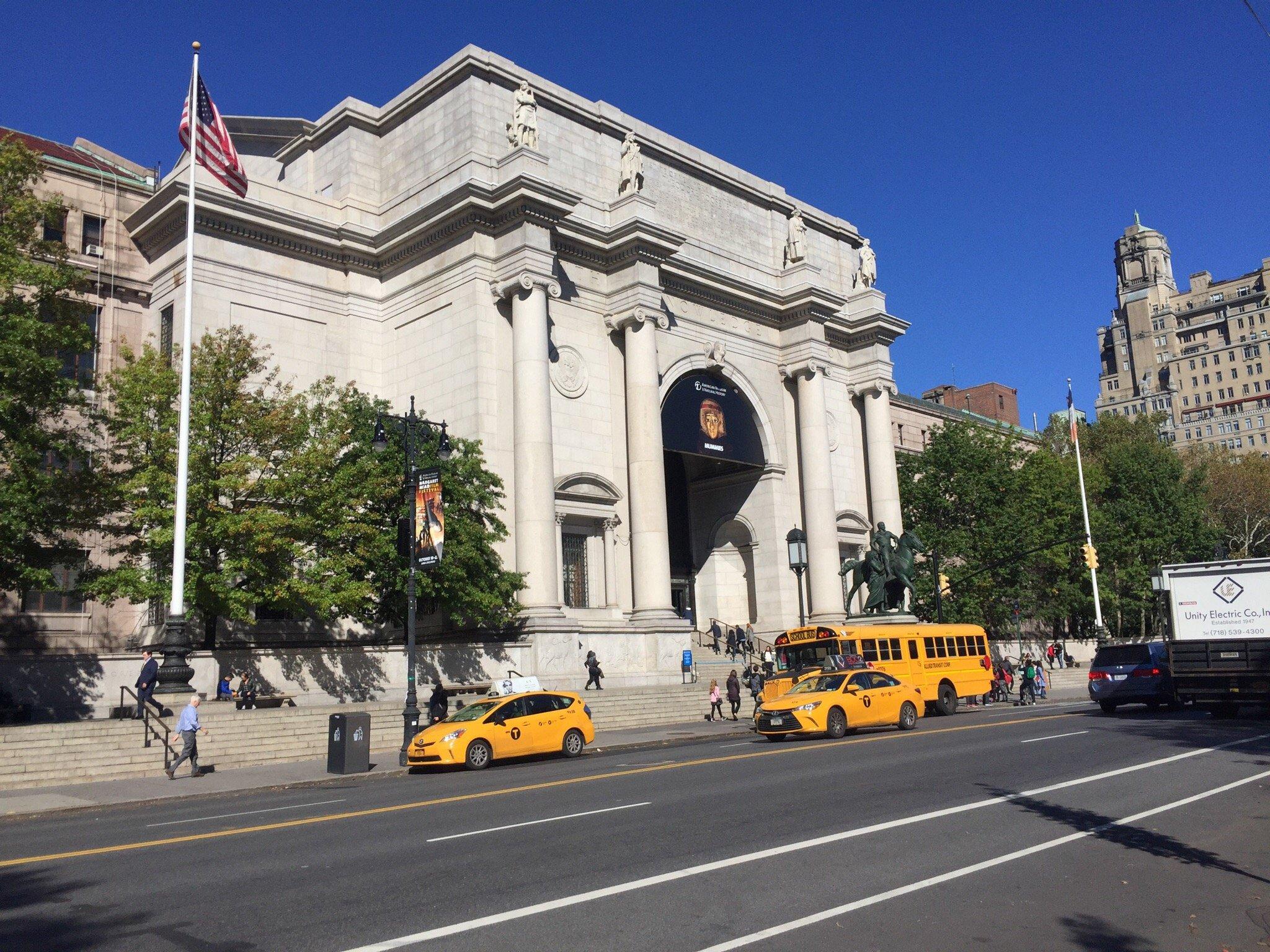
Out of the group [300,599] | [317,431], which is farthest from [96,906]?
[317,431]

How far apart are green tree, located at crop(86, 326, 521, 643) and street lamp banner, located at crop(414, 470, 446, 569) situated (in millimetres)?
4991

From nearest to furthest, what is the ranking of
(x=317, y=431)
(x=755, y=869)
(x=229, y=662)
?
(x=755, y=869) → (x=229, y=662) → (x=317, y=431)

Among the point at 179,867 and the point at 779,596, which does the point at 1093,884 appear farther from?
the point at 779,596

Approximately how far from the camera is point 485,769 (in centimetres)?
2223

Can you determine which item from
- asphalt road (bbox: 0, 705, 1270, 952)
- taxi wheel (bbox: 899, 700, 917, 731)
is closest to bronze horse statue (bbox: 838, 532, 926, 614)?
taxi wheel (bbox: 899, 700, 917, 731)

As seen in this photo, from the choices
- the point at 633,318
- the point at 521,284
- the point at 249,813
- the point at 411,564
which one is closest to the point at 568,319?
the point at 633,318

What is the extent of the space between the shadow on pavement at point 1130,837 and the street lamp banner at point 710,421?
35.1m

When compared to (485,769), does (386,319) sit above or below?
above

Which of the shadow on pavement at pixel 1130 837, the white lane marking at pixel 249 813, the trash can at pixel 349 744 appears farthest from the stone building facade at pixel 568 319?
the shadow on pavement at pixel 1130 837

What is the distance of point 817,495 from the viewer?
52.5 meters

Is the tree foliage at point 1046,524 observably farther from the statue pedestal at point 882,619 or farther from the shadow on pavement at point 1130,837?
the shadow on pavement at point 1130,837

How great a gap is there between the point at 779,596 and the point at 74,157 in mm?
36795

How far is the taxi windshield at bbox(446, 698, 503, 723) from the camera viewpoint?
74.0ft

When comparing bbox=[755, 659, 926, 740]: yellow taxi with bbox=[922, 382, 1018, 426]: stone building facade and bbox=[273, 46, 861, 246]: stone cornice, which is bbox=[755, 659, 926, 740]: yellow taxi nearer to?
bbox=[273, 46, 861, 246]: stone cornice
